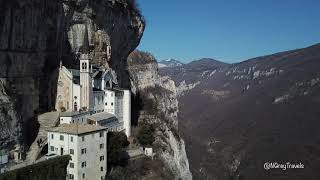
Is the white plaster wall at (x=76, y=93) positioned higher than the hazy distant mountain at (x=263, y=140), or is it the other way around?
the white plaster wall at (x=76, y=93)

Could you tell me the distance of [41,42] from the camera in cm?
4294

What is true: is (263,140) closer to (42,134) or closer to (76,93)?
(76,93)

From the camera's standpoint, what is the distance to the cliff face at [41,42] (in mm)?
38656

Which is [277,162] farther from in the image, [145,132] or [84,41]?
[84,41]

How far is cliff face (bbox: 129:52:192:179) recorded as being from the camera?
6388 centimetres

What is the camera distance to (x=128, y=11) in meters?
65.1

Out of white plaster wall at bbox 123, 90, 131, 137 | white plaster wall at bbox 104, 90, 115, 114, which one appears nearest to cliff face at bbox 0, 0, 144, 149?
white plaster wall at bbox 123, 90, 131, 137

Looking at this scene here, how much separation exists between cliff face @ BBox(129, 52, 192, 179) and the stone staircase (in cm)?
1723

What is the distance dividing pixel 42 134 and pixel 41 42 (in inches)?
334

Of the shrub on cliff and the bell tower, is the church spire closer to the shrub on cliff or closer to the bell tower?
the bell tower

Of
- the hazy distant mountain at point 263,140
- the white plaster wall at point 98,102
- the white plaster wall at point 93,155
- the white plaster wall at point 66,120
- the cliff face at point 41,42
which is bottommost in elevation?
the hazy distant mountain at point 263,140

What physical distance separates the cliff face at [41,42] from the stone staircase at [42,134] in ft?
2.27

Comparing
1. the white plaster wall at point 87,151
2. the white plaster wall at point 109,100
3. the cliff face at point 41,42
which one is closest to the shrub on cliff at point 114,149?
the white plaster wall at point 87,151

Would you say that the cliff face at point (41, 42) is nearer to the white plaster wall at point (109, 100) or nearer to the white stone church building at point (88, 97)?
the white stone church building at point (88, 97)
